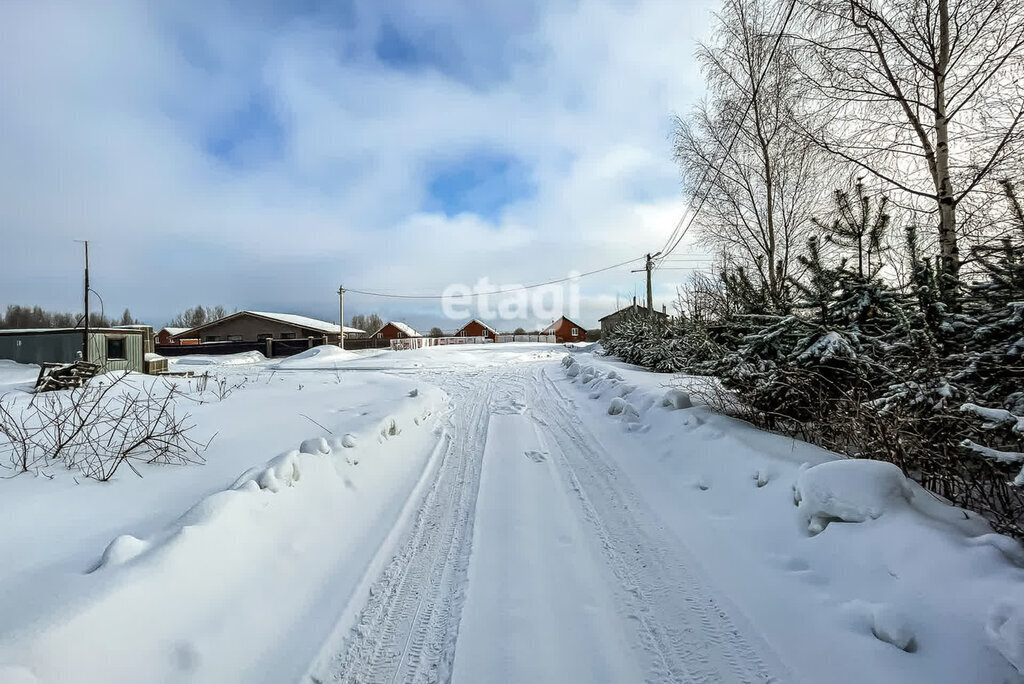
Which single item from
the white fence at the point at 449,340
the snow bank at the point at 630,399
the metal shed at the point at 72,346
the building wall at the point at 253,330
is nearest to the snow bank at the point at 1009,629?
the snow bank at the point at 630,399

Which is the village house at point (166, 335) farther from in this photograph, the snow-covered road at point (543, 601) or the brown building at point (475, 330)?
the snow-covered road at point (543, 601)

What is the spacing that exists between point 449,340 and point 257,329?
68.6 feet

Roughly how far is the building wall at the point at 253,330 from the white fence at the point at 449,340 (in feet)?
21.0

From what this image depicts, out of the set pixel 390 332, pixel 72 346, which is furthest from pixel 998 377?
pixel 390 332

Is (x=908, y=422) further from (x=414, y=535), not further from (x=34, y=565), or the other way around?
(x=34, y=565)

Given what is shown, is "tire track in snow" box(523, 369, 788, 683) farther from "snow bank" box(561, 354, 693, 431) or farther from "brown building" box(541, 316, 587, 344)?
"brown building" box(541, 316, 587, 344)

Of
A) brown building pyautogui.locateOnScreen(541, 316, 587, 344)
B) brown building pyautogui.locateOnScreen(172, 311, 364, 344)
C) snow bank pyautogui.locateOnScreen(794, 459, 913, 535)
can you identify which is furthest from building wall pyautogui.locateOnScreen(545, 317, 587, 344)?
snow bank pyautogui.locateOnScreen(794, 459, 913, 535)

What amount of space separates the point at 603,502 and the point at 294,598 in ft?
8.16

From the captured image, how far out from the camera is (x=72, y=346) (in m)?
19.9

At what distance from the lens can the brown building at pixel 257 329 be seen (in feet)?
129

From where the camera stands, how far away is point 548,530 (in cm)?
326

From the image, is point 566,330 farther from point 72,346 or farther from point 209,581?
point 209,581

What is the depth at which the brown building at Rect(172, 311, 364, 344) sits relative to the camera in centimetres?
3931

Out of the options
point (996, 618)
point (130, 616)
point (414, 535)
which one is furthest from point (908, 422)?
point (130, 616)
